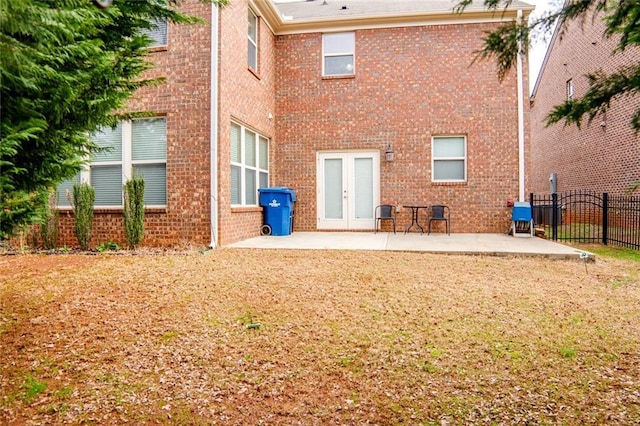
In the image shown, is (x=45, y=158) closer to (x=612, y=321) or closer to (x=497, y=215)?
(x=612, y=321)

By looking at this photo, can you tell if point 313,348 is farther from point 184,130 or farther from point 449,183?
point 449,183

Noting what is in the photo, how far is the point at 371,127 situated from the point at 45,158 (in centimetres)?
904

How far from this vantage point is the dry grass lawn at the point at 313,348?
7.74 ft

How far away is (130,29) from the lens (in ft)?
10.5

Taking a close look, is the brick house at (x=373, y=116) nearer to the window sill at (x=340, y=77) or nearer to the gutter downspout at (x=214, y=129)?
the window sill at (x=340, y=77)

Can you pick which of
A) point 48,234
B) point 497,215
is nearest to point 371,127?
point 497,215

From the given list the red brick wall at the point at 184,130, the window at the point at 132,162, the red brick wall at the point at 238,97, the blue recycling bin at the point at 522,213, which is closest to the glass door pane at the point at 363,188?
the red brick wall at the point at 238,97

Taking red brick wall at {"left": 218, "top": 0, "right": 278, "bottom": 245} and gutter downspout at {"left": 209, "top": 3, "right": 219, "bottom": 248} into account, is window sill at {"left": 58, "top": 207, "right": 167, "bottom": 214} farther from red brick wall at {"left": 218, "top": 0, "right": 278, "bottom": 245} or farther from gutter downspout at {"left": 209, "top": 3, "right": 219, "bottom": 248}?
red brick wall at {"left": 218, "top": 0, "right": 278, "bottom": 245}

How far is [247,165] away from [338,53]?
14.2ft

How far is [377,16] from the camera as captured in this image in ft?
34.4

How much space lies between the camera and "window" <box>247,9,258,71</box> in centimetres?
961

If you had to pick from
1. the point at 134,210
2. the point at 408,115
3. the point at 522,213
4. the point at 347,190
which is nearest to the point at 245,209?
the point at 134,210

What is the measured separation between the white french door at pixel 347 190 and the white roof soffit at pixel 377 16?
3.51 m

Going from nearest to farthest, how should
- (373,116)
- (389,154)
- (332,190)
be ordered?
(389,154)
(373,116)
(332,190)
